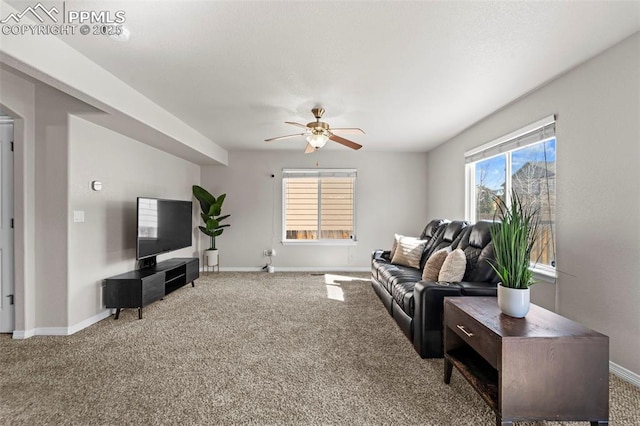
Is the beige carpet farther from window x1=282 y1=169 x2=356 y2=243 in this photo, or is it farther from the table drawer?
window x1=282 y1=169 x2=356 y2=243

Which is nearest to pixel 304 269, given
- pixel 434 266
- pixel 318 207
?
pixel 318 207

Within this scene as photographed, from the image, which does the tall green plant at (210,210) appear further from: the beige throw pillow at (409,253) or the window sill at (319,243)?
the beige throw pillow at (409,253)

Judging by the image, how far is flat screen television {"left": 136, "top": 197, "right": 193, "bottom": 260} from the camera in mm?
3479

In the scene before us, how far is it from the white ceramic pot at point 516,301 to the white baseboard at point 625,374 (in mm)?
1143

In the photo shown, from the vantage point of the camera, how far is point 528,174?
119 inches

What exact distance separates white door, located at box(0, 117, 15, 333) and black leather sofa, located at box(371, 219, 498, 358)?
3.84 metres

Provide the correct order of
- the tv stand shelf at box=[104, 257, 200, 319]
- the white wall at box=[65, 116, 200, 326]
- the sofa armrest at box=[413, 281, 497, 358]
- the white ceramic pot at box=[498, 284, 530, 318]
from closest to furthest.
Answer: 1. the white ceramic pot at box=[498, 284, 530, 318]
2. the sofa armrest at box=[413, 281, 497, 358]
3. the white wall at box=[65, 116, 200, 326]
4. the tv stand shelf at box=[104, 257, 200, 319]

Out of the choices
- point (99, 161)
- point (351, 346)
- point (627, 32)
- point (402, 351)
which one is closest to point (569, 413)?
point (402, 351)

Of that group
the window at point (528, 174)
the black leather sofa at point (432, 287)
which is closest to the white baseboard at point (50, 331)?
the black leather sofa at point (432, 287)

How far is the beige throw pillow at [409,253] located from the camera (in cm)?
373

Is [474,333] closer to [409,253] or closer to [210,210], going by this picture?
[409,253]

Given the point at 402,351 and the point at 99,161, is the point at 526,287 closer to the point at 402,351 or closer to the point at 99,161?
the point at 402,351

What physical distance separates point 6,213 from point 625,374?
5.40 metres

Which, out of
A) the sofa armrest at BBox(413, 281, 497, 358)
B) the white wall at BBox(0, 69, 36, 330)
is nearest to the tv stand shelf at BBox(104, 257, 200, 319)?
the white wall at BBox(0, 69, 36, 330)
